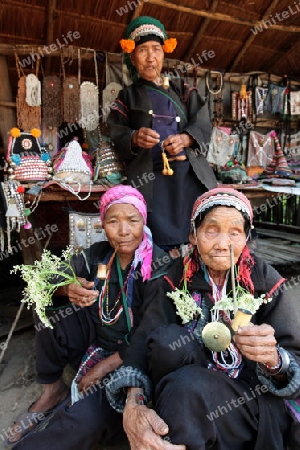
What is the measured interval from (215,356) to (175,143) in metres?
1.60

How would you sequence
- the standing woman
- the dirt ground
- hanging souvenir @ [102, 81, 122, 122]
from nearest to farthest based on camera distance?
the dirt ground
the standing woman
hanging souvenir @ [102, 81, 122, 122]

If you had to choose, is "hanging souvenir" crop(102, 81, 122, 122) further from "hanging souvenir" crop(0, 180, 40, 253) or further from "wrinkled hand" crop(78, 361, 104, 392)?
"wrinkled hand" crop(78, 361, 104, 392)

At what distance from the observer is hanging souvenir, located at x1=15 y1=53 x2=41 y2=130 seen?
373 centimetres

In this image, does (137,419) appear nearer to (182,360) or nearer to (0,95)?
(182,360)

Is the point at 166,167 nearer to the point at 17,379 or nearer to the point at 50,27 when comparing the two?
the point at 17,379

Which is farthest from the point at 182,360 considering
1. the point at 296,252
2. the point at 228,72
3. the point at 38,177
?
the point at 228,72

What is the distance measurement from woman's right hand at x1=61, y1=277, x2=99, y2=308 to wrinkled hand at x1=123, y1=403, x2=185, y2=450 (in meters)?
0.61

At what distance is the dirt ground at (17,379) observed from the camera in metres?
2.31

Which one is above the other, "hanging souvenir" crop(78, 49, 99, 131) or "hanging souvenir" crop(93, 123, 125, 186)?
"hanging souvenir" crop(78, 49, 99, 131)

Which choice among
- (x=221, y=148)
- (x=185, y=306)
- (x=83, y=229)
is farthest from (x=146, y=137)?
(x=221, y=148)

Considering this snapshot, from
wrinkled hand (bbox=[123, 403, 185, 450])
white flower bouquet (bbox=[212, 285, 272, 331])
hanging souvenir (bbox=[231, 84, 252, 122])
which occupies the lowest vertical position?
wrinkled hand (bbox=[123, 403, 185, 450])

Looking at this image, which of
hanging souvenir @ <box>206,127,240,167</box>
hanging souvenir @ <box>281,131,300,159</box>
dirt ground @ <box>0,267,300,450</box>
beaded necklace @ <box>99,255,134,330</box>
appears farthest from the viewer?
hanging souvenir @ <box>281,131,300,159</box>

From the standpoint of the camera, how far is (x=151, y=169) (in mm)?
2924

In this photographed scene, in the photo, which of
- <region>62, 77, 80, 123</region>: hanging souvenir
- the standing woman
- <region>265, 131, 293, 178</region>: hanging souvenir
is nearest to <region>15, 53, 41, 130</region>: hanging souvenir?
<region>62, 77, 80, 123</region>: hanging souvenir
